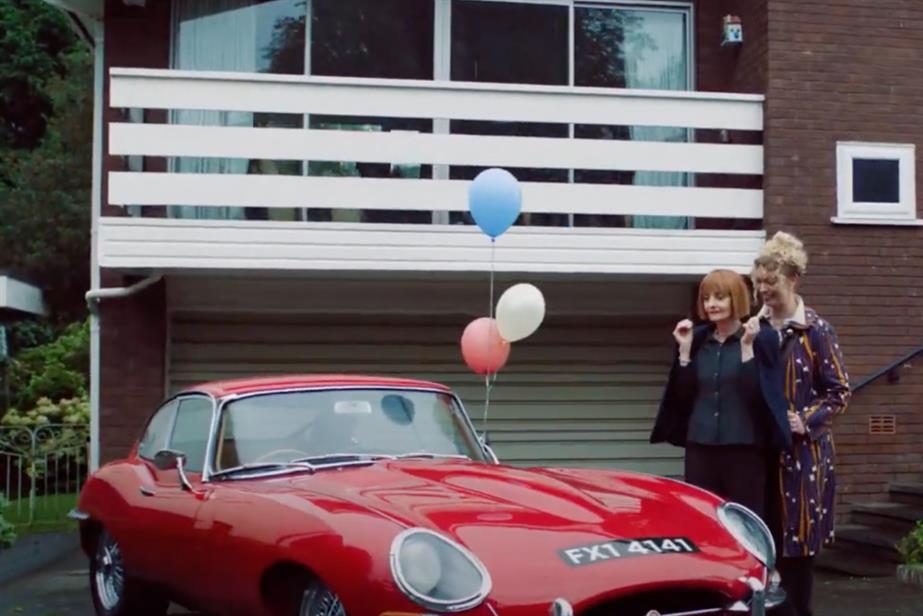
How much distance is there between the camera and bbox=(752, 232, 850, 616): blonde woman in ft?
18.2

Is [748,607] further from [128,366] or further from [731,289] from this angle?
[128,366]

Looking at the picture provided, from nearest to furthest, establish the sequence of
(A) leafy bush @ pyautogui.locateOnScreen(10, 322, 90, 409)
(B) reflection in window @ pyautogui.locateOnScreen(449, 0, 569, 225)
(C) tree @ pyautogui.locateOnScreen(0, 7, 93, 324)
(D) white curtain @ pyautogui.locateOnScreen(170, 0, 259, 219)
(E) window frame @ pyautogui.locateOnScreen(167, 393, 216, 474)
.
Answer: (E) window frame @ pyautogui.locateOnScreen(167, 393, 216, 474), (D) white curtain @ pyautogui.locateOnScreen(170, 0, 259, 219), (B) reflection in window @ pyautogui.locateOnScreen(449, 0, 569, 225), (A) leafy bush @ pyautogui.locateOnScreen(10, 322, 90, 409), (C) tree @ pyautogui.locateOnScreen(0, 7, 93, 324)

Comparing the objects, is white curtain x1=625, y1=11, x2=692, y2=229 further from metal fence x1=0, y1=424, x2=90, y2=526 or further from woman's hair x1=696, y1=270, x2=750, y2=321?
metal fence x1=0, y1=424, x2=90, y2=526

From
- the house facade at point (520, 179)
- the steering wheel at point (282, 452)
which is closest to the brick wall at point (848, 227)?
the house facade at point (520, 179)

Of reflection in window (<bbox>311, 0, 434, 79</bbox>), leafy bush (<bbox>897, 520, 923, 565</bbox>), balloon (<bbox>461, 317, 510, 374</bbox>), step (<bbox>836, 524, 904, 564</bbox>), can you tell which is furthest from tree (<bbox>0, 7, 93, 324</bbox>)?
leafy bush (<bbox>897, 520, 923, 565</bbox>)

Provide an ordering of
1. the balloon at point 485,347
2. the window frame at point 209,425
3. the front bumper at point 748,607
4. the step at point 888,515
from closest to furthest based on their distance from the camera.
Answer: the front bumper at point 748,607 < the window frame at point 209,425 < the balloon at point 485,347 < the step at point 888,515

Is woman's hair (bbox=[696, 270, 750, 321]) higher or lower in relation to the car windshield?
higher

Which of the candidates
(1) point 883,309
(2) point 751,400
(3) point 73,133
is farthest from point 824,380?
(3) point 73,133

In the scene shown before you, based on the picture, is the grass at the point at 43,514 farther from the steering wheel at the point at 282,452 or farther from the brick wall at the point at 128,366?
the steering wheel at the point at 282,452

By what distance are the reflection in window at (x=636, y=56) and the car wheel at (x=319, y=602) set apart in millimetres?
6573

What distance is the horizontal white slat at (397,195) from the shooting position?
30.7 feet

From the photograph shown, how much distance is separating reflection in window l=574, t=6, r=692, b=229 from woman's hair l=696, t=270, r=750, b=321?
5023 mm

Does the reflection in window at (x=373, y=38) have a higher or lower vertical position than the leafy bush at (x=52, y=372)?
higher

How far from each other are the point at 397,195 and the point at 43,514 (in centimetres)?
557
